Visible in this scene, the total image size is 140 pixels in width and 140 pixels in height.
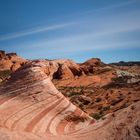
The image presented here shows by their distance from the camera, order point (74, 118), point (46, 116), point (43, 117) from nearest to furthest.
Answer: point (43, 117) < point (46, 116) < point (74, 118)

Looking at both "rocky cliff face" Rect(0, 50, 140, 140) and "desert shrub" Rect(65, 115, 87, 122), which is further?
"desert shrub" Rect(65, 115, 87, 122)

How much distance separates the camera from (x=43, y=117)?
1290 centimetres

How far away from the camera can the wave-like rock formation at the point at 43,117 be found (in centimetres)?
884

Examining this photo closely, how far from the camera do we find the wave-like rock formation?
29.0ft

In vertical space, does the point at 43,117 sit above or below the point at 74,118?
above

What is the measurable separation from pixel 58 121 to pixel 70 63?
6441 centimetres

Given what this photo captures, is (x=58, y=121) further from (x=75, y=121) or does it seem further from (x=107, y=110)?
(x=107, y=110)

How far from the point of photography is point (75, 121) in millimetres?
13922

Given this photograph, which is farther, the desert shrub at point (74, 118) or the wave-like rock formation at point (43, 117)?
the desert shrub at point (74, 118)

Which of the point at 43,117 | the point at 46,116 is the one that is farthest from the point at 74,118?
the point at 43,117

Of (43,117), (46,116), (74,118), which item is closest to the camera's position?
(43,117)

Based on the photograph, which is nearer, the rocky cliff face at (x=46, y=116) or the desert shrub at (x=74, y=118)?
the rocky cliff face at (x=46, y=116)

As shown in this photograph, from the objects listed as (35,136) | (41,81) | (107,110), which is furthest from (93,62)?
(35,136)

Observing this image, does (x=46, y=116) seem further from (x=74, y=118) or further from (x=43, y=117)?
(x=74, y=118)
